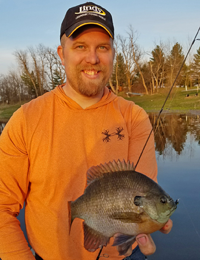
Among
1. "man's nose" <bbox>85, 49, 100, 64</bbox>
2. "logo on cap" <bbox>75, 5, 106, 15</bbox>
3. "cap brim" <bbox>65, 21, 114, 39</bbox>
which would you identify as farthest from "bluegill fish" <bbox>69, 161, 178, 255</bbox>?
"logo on cap" <bbox>75, 5, 106, 15</bbox>

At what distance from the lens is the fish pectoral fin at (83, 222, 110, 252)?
1.60 m

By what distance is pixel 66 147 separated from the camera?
202 centimetres

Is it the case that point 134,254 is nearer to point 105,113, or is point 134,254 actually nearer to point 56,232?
point 56,232

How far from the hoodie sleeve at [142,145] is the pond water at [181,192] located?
2.06m

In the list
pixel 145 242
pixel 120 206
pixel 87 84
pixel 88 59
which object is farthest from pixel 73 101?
pixel 145 242

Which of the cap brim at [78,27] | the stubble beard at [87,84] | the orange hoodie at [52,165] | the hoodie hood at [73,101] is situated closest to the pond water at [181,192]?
the orange hoodie at [52,165]

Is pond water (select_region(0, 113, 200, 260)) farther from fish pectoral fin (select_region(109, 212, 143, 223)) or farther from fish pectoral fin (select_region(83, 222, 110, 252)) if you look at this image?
fish pectoral fin (select_region(109, 212, 143, 223))

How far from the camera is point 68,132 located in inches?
81.4

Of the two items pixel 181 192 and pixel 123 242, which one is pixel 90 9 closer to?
pixel 123 242

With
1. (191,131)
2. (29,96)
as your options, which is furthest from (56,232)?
(29,96)

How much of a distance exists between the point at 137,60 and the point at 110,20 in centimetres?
4575

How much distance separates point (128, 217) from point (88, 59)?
1303 mm

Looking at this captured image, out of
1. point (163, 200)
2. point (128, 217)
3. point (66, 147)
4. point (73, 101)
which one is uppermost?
point (73, 101)

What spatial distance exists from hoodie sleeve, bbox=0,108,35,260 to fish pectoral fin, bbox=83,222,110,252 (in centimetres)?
49
